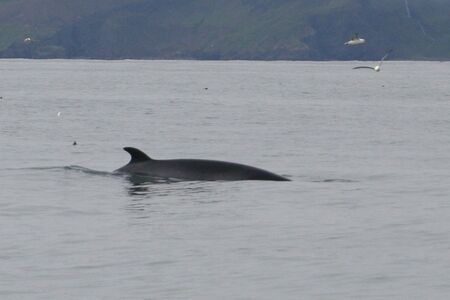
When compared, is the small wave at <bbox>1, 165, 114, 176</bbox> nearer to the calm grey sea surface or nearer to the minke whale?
the calm grey sea surface

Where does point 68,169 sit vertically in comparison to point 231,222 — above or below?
above

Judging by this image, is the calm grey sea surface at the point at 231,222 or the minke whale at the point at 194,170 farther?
the minke whale at the point at 194,170

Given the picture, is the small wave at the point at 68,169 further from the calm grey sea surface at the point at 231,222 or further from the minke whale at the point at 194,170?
the minke whale at the point at 194,170

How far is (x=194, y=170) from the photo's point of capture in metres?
25.8

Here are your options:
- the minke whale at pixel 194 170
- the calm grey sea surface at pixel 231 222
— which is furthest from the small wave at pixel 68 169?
the minke whale at pixel 194 170

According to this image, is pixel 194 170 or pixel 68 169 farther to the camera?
pixel 68 169

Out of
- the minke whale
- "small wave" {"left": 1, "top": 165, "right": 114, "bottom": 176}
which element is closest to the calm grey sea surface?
"small wave" {"left": 1, "top": 165, "right": 114, "bottom": 176}

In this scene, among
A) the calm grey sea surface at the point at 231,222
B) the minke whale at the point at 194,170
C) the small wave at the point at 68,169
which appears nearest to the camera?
the calm grey sea surface at the point at 231,222

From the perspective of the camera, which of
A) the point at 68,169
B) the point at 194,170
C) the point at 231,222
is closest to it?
the point at 231,222

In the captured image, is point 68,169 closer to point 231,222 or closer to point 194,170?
point 194,170

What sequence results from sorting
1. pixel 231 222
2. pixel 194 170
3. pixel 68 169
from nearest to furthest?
pixel 231 222, pixel 194 170, pixel 68 169

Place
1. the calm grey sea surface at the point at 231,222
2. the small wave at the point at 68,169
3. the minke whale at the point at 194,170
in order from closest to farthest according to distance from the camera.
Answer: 1. the calm grey sea surface at the point at 231,222
2. the minke whale at the point at 194,170
3. the small wave at the point at 68,169

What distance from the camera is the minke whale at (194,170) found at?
84.5 feet

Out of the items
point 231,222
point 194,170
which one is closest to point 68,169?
point 194,170
